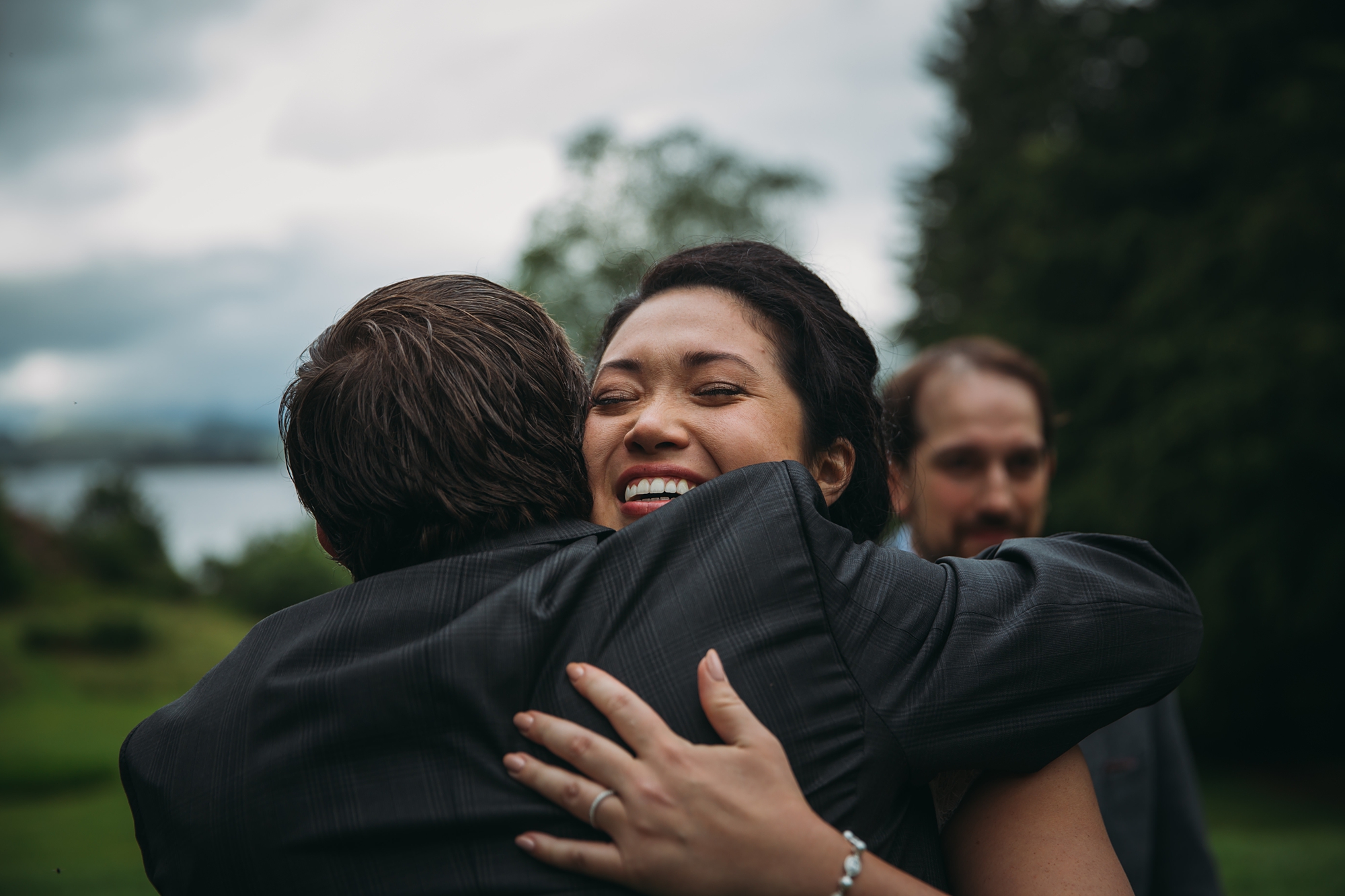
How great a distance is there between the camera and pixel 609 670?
1.65 m

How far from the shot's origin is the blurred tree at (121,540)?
20.8 m

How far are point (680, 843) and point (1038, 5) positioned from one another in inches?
1284

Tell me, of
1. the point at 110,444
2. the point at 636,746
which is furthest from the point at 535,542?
the point at 110,444

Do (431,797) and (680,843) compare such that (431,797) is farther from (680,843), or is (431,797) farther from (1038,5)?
(1038,5)

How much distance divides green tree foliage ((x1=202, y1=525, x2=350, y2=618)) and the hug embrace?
73.9ft

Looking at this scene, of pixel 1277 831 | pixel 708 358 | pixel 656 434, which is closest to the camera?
pixel 656 434

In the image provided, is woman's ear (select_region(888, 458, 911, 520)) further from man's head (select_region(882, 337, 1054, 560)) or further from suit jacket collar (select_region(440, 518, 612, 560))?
suit jacket collar (select_region(440, 518, 612, 560))

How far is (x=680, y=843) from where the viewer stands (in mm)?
1524

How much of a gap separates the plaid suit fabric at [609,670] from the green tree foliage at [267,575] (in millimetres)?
22602

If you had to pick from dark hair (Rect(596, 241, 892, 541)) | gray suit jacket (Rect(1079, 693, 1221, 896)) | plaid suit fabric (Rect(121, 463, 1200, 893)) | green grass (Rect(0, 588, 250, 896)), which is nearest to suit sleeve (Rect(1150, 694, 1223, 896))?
gray suit jacket (Rect(1079, 693, 1221, 896))

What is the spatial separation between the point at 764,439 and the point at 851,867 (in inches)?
40.5

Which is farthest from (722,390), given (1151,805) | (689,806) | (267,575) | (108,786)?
(267,575)

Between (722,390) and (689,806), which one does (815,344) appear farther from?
(689,806)

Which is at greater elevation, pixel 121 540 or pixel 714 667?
pixel 121 540
